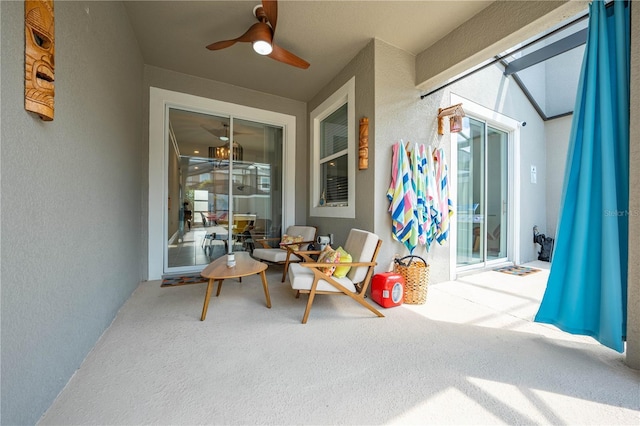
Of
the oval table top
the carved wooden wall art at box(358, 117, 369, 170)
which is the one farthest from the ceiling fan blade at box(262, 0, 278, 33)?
the oval table top

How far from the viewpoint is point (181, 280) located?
3357 mm

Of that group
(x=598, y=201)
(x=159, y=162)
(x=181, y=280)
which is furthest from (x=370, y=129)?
(x=181, y=280)

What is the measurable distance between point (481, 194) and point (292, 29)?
151 inches

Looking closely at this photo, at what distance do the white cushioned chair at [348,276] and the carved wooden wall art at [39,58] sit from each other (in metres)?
1.84

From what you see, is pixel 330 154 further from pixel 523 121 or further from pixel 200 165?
pixel 523 121

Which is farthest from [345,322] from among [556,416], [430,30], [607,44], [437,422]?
[430,30]

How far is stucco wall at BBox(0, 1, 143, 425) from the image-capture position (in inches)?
39.6

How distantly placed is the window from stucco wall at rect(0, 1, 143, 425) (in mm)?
2527

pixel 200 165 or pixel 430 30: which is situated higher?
pixel 430 30

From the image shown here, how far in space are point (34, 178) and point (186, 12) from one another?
2352 millimetres

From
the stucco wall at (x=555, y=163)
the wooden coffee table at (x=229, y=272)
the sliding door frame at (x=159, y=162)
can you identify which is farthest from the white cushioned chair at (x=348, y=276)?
the stucco wall at (x=555, y=163)

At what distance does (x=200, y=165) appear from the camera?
3877 millimetres

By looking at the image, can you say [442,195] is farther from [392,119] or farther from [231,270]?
[231,270]

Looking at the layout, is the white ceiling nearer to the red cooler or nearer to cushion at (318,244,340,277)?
cushion at (318,244,340,277)
